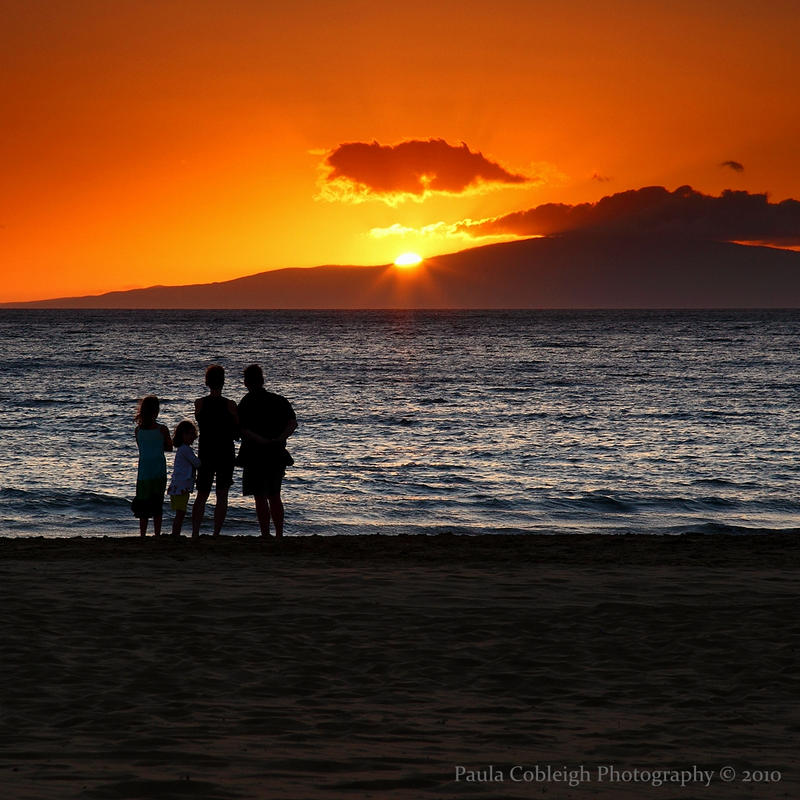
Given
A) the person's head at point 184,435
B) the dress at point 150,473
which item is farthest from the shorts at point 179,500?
the person's head at point 184,435

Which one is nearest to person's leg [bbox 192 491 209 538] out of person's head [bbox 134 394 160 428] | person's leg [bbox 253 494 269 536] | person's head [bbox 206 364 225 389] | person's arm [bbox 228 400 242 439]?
person's leg [bbox 253 494 269 536]

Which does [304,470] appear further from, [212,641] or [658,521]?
[212,641]

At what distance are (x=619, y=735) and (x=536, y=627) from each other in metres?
2.06

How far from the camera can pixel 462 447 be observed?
2512 cm

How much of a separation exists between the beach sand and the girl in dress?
1255 millimetres

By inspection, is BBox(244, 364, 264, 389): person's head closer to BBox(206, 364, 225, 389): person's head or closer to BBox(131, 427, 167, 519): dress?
BBox(206, 364, 225, 389): person's head

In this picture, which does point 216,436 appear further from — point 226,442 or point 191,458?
point 191,458

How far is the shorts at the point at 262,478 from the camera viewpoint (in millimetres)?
10945

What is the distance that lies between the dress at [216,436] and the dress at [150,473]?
631mm

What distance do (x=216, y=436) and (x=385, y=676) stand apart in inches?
192

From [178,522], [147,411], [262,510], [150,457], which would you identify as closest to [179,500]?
[178,522]

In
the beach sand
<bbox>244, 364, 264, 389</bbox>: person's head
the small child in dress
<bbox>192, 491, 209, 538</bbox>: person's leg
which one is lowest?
the beach sand

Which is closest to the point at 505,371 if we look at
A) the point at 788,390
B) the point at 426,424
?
the point at 788,390

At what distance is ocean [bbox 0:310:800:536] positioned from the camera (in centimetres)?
1659
